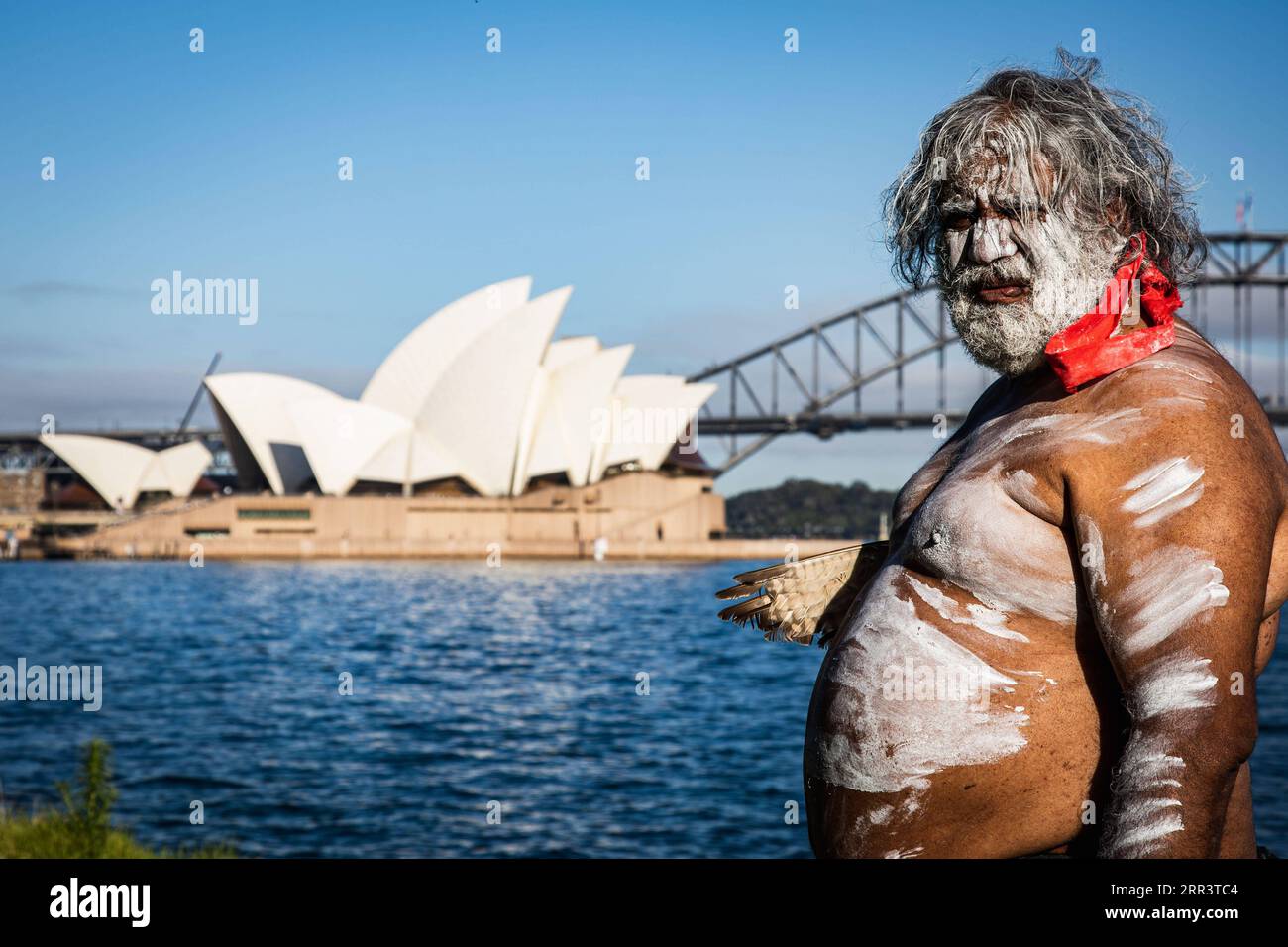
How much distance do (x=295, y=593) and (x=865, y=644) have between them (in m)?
37.4

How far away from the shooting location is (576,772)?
1275 centimetres

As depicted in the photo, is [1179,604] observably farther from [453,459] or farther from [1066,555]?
[453,459]

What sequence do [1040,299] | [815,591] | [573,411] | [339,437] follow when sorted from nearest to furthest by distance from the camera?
[1040,299]
[815,591]
[573,411]
[339,437]

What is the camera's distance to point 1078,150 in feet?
4.98

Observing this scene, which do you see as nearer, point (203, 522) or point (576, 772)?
point (576, 772)

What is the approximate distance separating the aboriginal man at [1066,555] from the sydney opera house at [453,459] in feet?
177

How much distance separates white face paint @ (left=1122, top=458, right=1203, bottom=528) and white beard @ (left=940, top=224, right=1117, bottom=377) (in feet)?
0.90

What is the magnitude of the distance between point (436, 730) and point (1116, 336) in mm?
14540

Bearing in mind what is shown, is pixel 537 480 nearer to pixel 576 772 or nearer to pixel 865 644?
pixel 576 772

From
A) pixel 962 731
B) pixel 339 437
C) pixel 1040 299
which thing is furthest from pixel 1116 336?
pixel 339 437

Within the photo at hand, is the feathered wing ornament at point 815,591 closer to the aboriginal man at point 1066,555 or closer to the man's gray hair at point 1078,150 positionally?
the aboriginal man at point 1066,555

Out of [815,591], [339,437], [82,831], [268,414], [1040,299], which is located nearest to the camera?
[1040,299]

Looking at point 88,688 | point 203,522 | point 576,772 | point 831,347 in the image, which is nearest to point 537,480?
point 203,522
